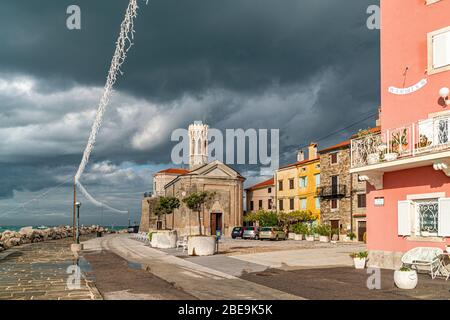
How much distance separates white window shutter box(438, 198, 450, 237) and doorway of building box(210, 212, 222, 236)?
159 feet

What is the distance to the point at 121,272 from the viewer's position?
16484mm

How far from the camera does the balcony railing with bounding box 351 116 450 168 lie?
15.2m

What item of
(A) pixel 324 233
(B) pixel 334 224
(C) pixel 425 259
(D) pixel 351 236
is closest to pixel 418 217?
(C) pixel 425 259

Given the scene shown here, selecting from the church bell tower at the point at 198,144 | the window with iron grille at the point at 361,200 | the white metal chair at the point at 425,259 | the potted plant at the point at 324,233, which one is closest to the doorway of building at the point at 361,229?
the window with iron grille at the point at 361,200

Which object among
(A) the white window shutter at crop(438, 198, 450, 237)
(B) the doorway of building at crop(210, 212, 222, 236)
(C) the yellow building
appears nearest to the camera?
(A) the white window shutter at crop(438, 198, 450, 237)

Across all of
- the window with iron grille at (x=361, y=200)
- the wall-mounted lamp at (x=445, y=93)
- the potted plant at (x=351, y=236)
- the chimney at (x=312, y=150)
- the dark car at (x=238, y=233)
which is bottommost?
the dark car at (x=238, y=233)

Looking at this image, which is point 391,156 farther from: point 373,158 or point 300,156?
point 300,156

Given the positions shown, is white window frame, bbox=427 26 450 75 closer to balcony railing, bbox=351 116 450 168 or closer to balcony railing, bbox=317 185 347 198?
balcony railing, bbox=351 116 450 168

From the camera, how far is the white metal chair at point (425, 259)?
47.6 ft

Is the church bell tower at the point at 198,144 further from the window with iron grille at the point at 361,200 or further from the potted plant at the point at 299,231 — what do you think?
the window with iron grille at the point at 361,200

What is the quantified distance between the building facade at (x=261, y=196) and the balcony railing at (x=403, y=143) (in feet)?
147

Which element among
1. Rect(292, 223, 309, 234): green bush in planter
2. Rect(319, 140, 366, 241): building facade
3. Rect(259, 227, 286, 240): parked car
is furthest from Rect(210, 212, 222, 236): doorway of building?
Rect(319, 140, 366, 241): building facade

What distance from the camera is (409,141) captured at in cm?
1705
